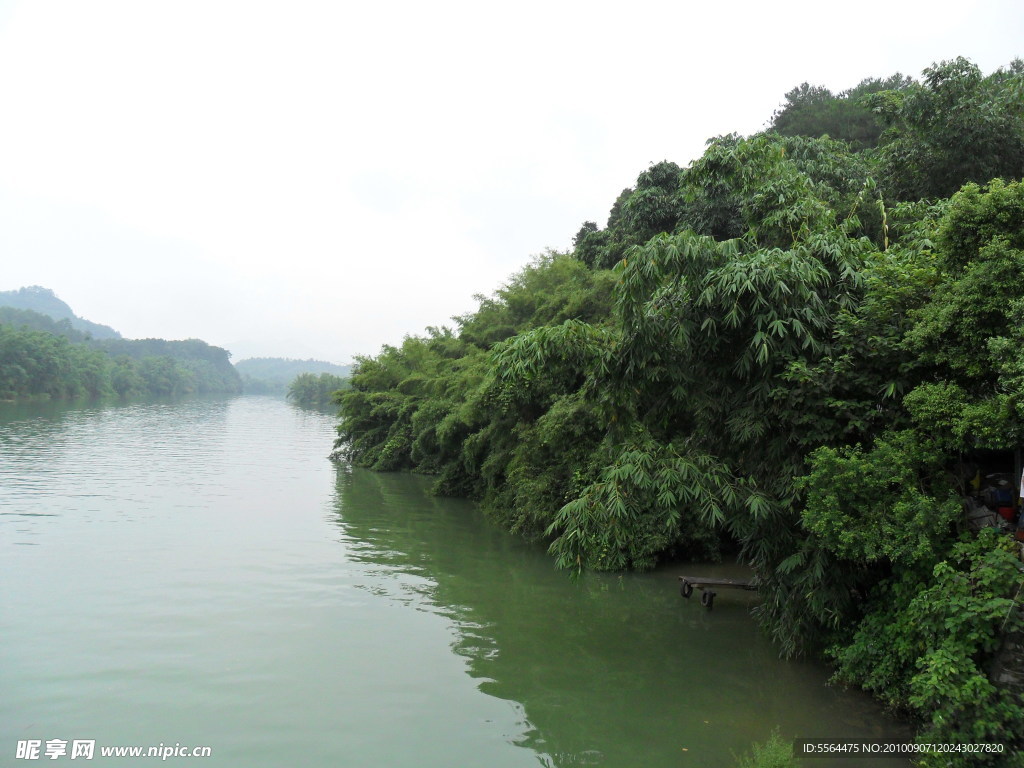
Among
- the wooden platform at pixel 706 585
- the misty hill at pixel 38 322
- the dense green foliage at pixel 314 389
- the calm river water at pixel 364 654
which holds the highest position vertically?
the misty hill at pixel 38 322

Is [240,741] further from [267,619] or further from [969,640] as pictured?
[969,640]

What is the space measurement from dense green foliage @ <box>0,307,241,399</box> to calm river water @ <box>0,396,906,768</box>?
52.0 m

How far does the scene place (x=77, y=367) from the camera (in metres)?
65.4

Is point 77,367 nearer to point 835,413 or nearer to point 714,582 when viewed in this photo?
point 714,582

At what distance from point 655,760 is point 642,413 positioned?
359 cm

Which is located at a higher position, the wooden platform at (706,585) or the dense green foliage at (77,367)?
the dense green foliage at (77,367)

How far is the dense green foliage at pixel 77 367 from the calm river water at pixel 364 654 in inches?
2049

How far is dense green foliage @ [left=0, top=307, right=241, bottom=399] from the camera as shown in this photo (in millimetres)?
55656

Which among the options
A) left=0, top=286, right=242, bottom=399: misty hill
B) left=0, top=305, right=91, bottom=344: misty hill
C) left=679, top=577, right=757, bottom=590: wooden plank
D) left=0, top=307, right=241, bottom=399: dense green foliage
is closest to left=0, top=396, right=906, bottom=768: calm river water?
left=679, top=577, right=757, bottom=590: wooden plank

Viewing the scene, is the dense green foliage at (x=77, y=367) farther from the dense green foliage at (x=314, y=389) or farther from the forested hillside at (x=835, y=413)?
the forested hillside at (x=835, y=413)

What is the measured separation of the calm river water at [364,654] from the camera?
5.59 meters

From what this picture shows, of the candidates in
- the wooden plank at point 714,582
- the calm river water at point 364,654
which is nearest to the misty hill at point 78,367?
the calm river water at point 364,654

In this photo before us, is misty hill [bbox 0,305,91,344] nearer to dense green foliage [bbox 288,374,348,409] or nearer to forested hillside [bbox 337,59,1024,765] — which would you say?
dense green foliage [bbox 288,374,348,409]

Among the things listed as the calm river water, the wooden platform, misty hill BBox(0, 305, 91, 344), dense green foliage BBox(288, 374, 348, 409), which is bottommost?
the calm river water
